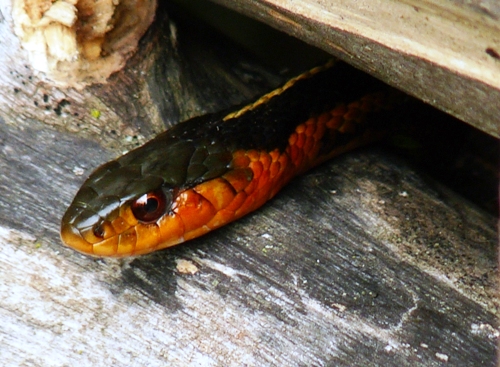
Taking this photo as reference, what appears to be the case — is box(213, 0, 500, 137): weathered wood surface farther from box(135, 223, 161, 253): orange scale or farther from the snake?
box(135, 223, 161, 253): orange scale

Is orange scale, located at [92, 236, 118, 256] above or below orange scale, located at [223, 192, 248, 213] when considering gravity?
below

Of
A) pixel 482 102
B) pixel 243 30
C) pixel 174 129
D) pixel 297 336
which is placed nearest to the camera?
pixel 482 102

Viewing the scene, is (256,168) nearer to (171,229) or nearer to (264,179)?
(264,179)

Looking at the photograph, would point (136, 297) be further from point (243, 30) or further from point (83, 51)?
point (243, 30)

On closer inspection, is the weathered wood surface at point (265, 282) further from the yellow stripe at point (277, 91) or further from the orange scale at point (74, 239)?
the yellow stripe at point (277, 91)

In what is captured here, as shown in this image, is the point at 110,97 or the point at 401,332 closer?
the point at 401,332

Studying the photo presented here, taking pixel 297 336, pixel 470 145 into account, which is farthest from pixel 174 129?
pixel 470 145

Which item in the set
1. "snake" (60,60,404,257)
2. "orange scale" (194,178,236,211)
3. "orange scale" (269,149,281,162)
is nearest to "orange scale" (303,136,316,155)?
"snake" (60,60,404,257)

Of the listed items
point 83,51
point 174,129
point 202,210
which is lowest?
point 202,210
